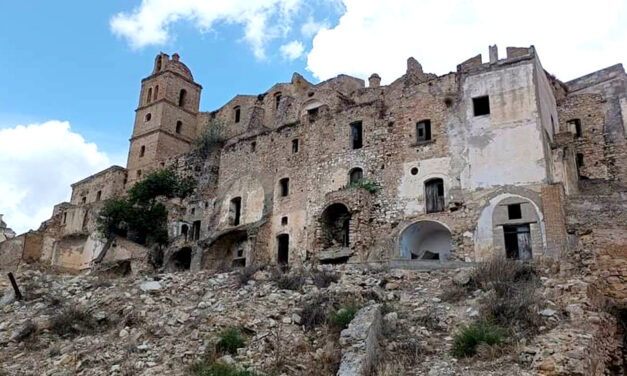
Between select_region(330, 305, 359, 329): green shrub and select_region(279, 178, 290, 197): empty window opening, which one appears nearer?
select_region(330, 305, 359, 329): green shrub

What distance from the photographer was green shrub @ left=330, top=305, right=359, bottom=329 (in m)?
13.0

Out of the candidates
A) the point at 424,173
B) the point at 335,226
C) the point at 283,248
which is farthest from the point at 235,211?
the point at 424,173

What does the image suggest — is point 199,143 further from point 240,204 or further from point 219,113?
point 240,204

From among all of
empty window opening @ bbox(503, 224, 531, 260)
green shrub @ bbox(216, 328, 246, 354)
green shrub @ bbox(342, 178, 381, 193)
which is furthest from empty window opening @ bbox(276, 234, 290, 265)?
green shrub @ bbox(216, 328, 246, 354)

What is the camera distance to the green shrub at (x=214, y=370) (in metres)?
11.3

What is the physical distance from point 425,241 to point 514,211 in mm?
4200

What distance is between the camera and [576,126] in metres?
26.9

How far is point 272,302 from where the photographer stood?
48.8 ft

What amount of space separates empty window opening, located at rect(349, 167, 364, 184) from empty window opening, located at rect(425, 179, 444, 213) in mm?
3250

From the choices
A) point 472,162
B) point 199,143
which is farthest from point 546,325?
point 199,143

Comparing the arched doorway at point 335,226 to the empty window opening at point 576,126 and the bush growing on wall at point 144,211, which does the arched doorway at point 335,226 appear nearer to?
the empty window opening at point 576,126

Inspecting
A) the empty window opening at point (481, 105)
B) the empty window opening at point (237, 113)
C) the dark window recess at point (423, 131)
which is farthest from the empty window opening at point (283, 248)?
the empty window opening at point (237, 113)

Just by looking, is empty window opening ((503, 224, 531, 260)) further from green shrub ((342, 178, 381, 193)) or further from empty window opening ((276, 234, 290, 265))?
empty window opening ((276, 234, 290, 265))

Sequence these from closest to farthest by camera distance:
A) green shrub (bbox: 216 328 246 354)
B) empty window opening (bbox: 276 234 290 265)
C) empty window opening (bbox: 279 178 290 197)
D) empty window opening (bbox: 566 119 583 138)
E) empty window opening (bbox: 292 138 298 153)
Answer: green shrub (bbox: 216 328 246 354)
empty window opening (bbox: 566 119 583 138)
empty window opening (bbox: 276 234 290 265)
empty window opening (bbox: 279 178 290 197)
empty window opening (bbox: 292 138 298 153)
